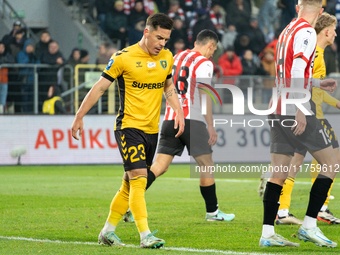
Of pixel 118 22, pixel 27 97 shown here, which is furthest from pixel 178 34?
pixel 27 97

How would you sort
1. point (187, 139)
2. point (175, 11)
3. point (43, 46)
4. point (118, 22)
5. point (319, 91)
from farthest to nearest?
point (118, 22)
point (175, 11)
point (43, 46)
point (187, 139)
point (319, 91)

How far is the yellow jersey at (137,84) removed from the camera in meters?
5.00

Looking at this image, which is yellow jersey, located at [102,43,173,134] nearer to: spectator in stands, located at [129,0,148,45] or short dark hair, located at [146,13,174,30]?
short dark hair, located at [146,13,174,30]

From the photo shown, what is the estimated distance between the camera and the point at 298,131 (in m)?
4.79

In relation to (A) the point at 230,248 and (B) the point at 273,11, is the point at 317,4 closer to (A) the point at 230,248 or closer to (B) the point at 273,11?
(A) the point at 230,248

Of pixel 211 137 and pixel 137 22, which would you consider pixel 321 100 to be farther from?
pixel 137 22

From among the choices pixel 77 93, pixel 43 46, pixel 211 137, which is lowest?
pixel 77 93

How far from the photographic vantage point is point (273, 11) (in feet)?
61.5

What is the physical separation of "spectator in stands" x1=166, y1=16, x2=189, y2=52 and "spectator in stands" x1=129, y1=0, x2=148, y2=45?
98 cm

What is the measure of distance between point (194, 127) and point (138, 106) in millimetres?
1659

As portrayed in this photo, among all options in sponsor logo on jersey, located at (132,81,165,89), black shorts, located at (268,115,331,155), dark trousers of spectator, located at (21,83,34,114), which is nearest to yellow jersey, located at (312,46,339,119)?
black shorts, located at (268,115,331,155)

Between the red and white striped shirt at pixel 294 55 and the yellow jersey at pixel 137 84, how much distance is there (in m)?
1.10

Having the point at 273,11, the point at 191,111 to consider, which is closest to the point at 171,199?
the point at 191,111

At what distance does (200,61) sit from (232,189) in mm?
3688
